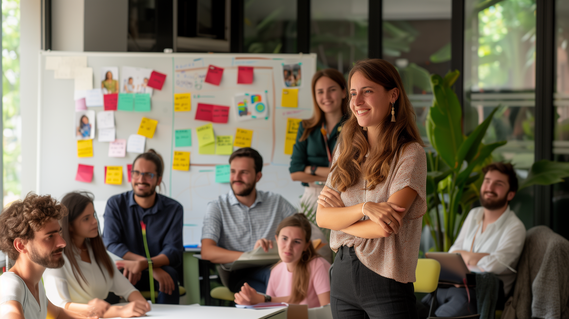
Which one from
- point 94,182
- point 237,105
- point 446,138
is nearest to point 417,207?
point 446,138

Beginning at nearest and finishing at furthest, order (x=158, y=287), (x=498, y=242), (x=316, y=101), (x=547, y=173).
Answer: (x=158, y=287) < (x=498, y=242) < (x=316, y=101) < (x=547, y=173)

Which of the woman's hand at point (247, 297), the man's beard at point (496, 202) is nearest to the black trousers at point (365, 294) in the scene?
the woman's hand at point (247, 297)

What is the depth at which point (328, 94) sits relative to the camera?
3.09 meters

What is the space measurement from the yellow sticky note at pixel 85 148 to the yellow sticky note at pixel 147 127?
403 millimetres

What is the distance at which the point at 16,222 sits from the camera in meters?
1.67

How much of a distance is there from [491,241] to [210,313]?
1984 millimetres

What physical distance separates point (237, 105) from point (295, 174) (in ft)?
2.94

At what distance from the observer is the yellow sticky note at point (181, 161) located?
376 centimetres

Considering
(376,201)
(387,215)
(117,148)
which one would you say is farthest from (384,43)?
(387,215)

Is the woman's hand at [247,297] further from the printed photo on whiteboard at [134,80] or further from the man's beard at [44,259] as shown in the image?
the printed photo on whiteboard at [134,80]

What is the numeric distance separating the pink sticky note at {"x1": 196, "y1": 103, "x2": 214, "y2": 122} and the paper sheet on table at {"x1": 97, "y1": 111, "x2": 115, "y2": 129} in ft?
2.17

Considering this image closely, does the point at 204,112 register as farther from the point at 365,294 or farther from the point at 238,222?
the point at 365,294

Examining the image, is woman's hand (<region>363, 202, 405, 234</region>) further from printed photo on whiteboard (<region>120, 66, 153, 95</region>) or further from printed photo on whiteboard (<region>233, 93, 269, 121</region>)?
printed photo on whiteboard (<region>120, 66, 153, 95</region>)

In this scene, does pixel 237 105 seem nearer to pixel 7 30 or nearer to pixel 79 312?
pixel 7 30
